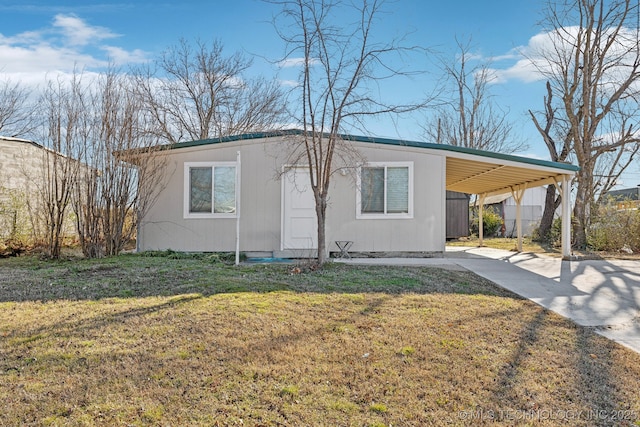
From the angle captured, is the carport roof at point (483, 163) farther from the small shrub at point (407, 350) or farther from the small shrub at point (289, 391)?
the small shrub at point (289, 391)

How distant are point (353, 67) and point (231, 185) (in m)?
3.66

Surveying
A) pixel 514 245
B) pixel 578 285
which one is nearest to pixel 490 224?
pixel 514 245

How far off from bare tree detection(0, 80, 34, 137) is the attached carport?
18057 millimetres

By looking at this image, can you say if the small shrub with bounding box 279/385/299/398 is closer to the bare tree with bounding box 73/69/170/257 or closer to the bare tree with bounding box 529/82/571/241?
the bare tree with bounding box 73/69/170/257

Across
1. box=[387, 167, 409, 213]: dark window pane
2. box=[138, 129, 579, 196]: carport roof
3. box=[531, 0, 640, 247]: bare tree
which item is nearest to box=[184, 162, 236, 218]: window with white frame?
box=[138, 129, 579, 196]: carport roof

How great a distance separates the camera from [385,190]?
898 cm

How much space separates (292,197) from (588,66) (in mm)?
10023

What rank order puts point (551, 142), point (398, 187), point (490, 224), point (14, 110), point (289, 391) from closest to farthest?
point (289, 391) < point (398, 187) < point (551, 142) < point (14, 110) < point (490, 224)

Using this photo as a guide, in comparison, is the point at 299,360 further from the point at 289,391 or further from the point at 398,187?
Answer: the point at 398,187

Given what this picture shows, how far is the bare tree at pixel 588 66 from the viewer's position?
12.4m

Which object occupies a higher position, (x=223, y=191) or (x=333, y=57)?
(x=333, y=57)

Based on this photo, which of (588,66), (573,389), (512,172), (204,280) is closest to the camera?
(573,389)

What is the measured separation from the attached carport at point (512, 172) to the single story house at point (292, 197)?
34 mm

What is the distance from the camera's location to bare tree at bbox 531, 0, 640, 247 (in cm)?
1236
